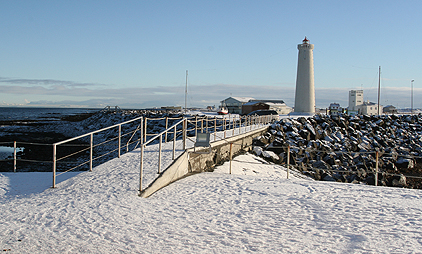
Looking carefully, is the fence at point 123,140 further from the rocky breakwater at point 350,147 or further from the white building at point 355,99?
the white building at point 355,99

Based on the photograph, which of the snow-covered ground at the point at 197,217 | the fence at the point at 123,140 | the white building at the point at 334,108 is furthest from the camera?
the white building at the point at 334,108

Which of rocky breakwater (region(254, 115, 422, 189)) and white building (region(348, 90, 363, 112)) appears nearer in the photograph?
rocky breakwater (region(254, 115, 422, 189))

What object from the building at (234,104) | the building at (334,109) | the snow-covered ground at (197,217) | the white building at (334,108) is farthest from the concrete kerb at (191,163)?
the building at (234,104)

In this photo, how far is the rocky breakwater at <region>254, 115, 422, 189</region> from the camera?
17.3 meters

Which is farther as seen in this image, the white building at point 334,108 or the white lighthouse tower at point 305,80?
the white building at point 334,108

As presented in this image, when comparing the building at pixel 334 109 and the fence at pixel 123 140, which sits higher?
the building at pixel 334 109

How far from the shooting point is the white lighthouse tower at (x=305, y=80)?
133 ft

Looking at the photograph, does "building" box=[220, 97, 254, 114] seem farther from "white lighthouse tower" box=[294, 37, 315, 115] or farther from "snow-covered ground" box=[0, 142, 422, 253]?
"snow-covered ground" box=[0, 142, 422, 253]

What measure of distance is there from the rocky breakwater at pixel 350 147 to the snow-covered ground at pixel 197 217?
405 centimetres

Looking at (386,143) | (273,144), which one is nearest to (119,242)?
(273,144)

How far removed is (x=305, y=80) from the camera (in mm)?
40906

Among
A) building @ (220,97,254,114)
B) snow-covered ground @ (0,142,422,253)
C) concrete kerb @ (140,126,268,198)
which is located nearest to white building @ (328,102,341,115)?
building @ (220,97,254,114)

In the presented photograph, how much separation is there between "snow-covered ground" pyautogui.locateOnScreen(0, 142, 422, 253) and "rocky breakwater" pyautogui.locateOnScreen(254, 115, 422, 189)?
4.05 meters

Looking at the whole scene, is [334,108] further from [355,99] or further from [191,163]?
[191,163]
